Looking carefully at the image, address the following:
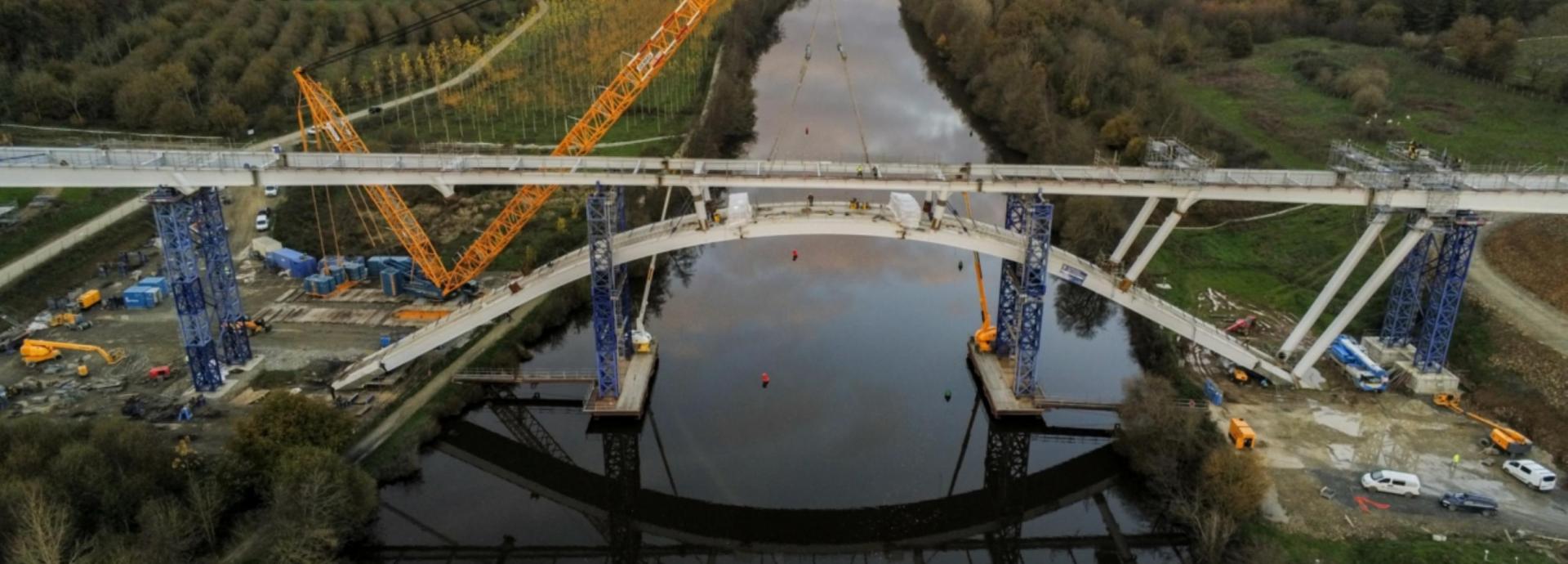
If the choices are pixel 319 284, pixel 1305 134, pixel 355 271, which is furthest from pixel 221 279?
pixel 1305 134

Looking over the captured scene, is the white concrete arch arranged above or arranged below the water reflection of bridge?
above

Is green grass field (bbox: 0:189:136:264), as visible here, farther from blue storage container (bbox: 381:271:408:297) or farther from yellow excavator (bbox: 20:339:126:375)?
blue storage container (bbox: 381:271:408:297)

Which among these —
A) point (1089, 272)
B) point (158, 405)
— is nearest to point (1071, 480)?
point (1089, 272)

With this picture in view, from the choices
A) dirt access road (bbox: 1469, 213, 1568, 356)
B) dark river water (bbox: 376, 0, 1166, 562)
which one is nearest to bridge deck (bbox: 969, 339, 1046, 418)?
dark river water (bbox: 376, 0, 1166, 562)

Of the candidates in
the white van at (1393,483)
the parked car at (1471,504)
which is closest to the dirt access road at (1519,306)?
the parked car at (1471,504)

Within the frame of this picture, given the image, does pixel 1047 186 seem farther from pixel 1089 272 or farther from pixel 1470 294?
pixel 1470 294

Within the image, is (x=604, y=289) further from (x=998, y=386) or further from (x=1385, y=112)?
(x=1385, y=112)
